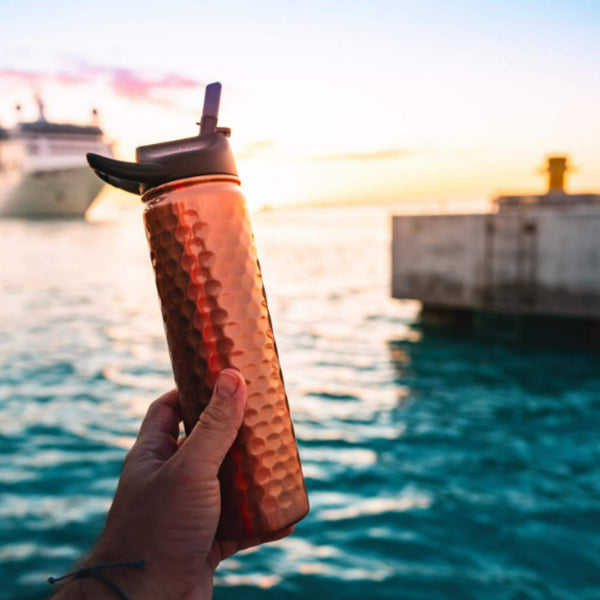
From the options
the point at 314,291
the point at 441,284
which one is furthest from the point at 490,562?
the point at 314,291

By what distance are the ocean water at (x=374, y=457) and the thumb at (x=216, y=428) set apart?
3.72 meters

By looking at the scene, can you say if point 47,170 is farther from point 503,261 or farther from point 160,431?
point 160,431

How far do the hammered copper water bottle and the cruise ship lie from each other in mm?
70018

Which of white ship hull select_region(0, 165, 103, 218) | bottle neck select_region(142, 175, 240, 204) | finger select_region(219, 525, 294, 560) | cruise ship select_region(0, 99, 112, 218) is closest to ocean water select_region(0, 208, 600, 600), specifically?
finger select_region(219, 525, 294, 560)

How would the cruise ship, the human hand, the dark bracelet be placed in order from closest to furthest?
the dark bracelet < the human hand < the cruise ship

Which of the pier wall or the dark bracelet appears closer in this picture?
the dark bracelet

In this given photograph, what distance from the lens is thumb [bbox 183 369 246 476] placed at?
1.41 meters

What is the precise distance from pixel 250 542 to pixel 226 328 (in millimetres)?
578

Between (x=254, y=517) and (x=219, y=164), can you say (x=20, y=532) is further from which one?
(x=219, y=164)

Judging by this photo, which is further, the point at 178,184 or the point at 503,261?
the point at 503,261

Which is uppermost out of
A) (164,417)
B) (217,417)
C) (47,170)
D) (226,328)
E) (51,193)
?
(47,170)

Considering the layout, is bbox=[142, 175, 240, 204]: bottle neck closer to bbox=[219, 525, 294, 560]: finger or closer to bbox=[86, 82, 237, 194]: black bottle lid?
bbox=[86, 82, 237, 194]: black bottle lid

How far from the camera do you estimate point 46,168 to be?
70062mm

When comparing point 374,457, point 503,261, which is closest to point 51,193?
point 503,261
